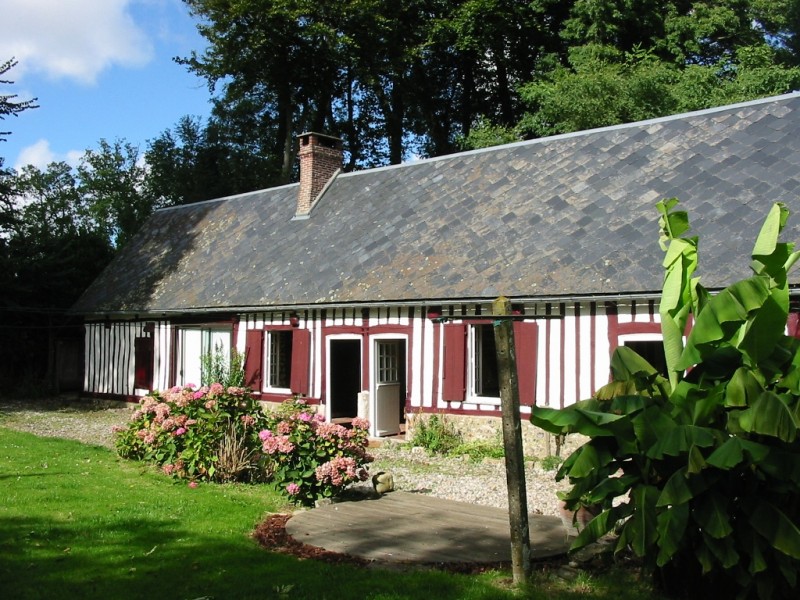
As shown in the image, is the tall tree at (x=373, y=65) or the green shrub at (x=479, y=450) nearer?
the green shrub at (x=479, y=450)

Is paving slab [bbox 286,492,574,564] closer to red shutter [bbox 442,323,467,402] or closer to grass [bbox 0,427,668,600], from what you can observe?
grass [bbox 0,427,668,600]

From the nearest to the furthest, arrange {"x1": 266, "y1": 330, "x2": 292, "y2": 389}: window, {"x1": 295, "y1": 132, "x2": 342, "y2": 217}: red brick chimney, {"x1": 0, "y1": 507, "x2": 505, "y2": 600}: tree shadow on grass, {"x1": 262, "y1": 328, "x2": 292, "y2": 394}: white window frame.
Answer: {"x1": 0, "y1": 507, "x2": 505, "y2": 600}: tree shadow on grass < {"x1": 262, "y1": 328, "x2": 292, "y2": 394}: white window frame < {"x1": 266, "y1": 330, "x2": 292, "y2": 389}: window < {"x1": 295, "y1": 132, "x2": 342, "y2": 217}: red brick chimney

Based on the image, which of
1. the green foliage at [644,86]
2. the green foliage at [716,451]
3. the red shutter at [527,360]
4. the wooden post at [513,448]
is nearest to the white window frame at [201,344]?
the red shutter at [527,360]

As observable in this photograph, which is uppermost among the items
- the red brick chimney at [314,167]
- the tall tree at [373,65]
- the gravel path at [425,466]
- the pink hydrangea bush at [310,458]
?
the tall tree at [373,65]

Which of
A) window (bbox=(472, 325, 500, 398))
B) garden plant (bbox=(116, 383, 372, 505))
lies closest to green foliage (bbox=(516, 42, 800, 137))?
window (bbox=(472, 325, 500, 398))

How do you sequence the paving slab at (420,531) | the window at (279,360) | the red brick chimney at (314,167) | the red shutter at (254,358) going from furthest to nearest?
the red brick chimney at (314,167)
the window at (279,360)
the red shutter at (254,358)
the paving slab at (420,531)

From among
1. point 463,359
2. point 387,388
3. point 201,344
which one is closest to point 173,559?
point 463,359

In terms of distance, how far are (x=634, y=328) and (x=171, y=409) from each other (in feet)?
19.5

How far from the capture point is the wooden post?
5016 millimetres

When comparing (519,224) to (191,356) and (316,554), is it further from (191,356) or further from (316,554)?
(316,554)

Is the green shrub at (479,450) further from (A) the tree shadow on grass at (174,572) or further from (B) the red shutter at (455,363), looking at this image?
(A) the tree shadow on grass at (174,572)

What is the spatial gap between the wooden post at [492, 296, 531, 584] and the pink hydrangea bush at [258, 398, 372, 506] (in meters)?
2.60

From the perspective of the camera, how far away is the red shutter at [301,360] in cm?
1408

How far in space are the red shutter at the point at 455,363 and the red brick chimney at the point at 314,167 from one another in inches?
262
